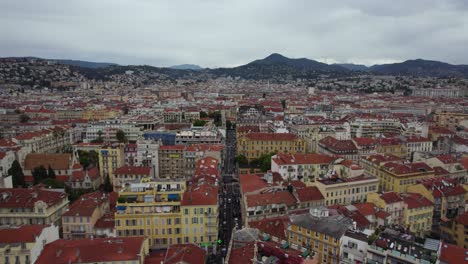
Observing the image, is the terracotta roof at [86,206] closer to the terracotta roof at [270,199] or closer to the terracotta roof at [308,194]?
the terracotta roof at [270,199]

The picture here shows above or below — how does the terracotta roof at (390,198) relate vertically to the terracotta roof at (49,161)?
above

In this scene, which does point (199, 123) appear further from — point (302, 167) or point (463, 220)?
point (463, 220)

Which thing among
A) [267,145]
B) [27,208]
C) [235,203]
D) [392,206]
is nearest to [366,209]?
[392,206]

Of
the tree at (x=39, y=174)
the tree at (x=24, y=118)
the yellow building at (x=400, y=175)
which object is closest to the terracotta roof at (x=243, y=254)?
the yellow building at (x=400, y=175)

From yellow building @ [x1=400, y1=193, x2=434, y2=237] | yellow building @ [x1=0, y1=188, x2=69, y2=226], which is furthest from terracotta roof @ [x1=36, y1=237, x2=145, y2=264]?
yellow building @ [x1=400, y1=193, x2=434, y2=237]

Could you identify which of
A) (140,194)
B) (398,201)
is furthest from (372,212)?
(140,194)

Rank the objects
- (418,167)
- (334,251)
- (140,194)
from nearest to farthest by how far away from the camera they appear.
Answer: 1. (334,251)
2. (140,194)
3. (418,167)

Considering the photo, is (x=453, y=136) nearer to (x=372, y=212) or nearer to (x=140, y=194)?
(x=372, y=212)

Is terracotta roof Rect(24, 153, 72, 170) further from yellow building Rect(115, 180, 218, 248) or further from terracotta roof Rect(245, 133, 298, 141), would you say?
terracotta roof Rect(245, 133, 298, 141)
